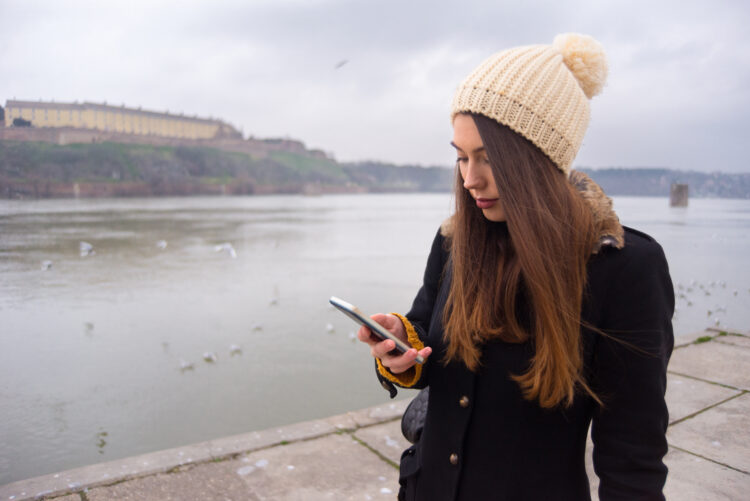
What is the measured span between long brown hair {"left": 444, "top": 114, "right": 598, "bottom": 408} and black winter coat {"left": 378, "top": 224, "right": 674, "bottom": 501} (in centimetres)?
4

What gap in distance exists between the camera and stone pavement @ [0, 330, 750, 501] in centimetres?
284

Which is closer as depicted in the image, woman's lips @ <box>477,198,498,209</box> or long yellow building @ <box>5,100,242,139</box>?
woman's lips @ <box>477,198,498,209</box>

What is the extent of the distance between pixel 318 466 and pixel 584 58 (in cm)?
268

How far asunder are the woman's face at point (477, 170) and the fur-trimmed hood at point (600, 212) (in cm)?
23

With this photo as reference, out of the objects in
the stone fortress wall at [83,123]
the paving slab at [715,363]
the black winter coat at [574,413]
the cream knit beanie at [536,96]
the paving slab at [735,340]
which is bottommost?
the paving slab at [715,363]

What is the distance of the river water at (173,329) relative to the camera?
421 centimetres

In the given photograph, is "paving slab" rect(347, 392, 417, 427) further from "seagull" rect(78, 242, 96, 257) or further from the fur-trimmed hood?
"seagull" rect(78, 242, 96, 257)

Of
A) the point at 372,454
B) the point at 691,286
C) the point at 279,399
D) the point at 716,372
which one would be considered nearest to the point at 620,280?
the point at 372,454

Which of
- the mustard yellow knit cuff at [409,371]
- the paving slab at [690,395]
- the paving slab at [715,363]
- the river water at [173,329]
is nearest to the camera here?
the mustard yellow knit cuff at [409,371]

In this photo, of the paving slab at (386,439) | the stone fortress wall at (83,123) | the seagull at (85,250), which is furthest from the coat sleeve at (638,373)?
the seagull at (85,250)

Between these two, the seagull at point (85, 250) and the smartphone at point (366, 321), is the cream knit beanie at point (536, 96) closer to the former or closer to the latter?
the smartphone at point (366, 321)

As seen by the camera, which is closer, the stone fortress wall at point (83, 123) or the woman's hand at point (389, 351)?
the woman's hand at point (389, 351)

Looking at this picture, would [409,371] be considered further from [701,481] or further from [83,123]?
[83,123]

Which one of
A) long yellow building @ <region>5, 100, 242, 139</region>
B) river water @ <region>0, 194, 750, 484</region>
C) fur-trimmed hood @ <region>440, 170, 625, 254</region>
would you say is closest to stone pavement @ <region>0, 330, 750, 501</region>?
river water @ <region>0, 194, 750, 484</region>
